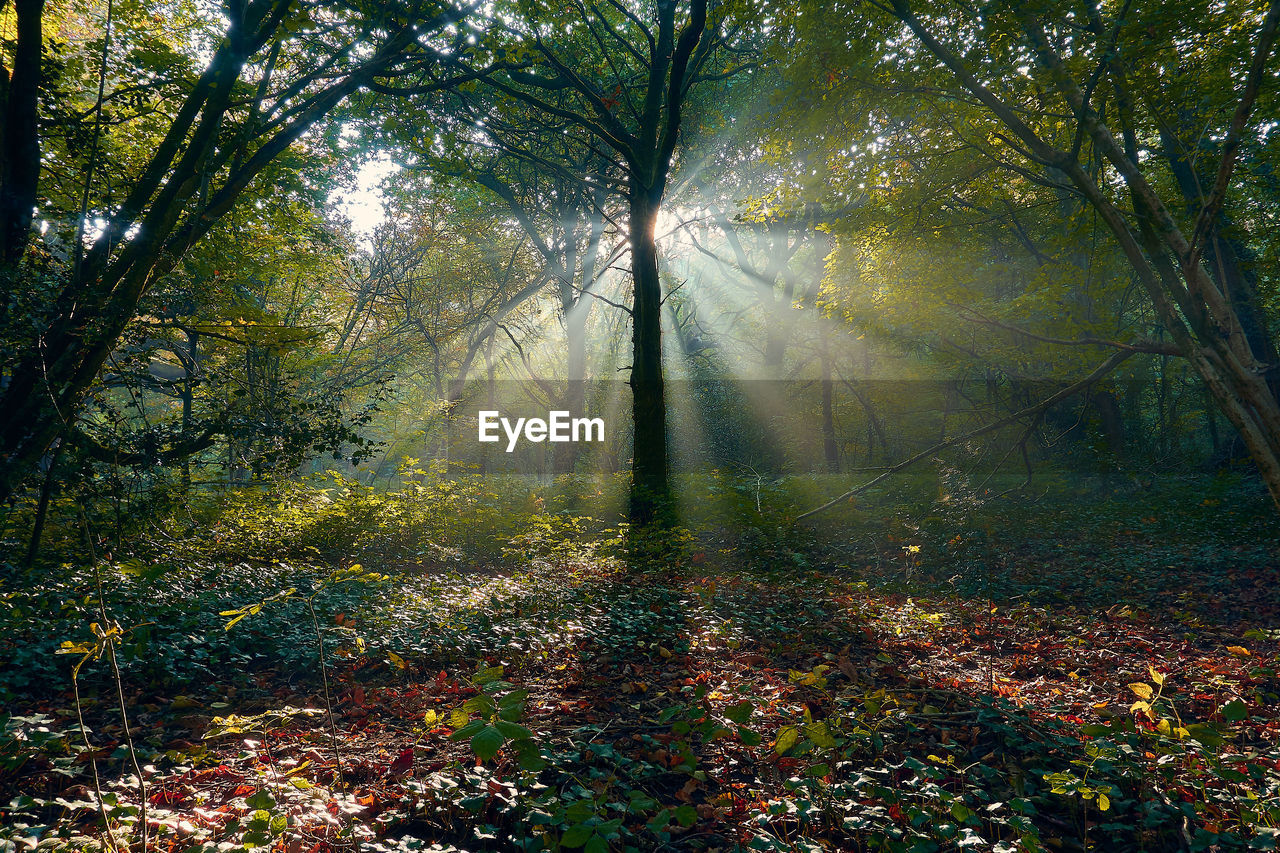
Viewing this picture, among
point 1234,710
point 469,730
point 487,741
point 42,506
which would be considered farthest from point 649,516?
point 487,741

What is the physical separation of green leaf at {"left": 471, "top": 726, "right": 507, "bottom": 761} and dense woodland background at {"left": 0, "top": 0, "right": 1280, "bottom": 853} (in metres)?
0.21

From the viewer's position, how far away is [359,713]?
361 cm

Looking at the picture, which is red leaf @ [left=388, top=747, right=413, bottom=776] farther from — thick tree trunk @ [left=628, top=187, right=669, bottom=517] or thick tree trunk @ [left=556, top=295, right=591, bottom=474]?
thick tree trunk @ [left=556, top=295, right=591, bottom=474]

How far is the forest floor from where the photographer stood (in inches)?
89.2

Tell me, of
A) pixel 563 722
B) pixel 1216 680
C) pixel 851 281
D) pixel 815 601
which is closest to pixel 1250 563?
pixel 1216 680

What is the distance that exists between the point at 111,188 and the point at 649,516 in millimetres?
8840

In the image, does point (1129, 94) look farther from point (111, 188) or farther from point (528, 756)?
point (111, 188)

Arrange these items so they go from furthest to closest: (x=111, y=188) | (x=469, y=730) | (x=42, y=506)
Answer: (x=111, y=188)
(x=42, y=506)
(x=469, y=730)

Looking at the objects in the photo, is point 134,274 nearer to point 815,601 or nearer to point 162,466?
point 162,466

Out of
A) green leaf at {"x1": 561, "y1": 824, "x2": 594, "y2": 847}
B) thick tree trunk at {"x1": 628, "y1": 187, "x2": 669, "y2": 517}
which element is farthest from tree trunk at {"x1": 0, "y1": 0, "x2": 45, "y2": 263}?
→ green leaf at {"x1": 561, "y1": 824, "x2": 594, "y2": 847}

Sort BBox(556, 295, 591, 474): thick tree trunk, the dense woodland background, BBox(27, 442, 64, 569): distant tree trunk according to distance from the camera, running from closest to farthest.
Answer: the dense woodland background, BBox(27, 442, 64, 569): distant tree trunk, BBox(556, 295, 591, 474): thick tree trunk

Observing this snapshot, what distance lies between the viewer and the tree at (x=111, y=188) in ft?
18.9

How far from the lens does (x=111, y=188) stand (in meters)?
7.52

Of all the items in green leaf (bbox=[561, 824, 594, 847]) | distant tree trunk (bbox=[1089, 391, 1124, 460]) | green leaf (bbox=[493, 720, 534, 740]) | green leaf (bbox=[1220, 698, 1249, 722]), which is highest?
distant tree trunk (bbox=[1089, 391, 1124, 460])
